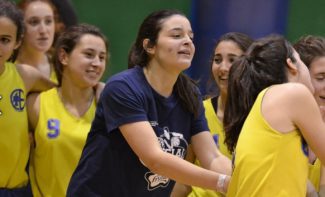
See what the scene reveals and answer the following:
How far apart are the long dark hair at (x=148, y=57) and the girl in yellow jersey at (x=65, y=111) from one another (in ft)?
1.90

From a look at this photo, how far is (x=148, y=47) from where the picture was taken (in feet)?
8.84

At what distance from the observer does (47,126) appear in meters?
3.18

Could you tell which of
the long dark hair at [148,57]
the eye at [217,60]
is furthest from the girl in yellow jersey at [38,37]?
the long dark hair at [148,57]

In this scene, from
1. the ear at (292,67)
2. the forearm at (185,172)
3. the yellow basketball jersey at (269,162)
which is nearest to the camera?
the yellow basketball jersey at (269,162)

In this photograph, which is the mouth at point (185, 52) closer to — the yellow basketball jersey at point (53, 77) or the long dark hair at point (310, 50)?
the long dark hair at point (310, 50)

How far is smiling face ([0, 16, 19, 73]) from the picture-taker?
9.90 ft

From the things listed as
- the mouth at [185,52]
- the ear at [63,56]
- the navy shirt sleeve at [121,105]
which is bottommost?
the ear at [63,56]

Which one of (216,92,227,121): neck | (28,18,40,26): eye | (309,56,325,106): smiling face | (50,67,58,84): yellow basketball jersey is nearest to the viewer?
(309,56,325,106): smiling face

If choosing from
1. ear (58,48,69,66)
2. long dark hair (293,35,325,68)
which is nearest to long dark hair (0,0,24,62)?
ear (58,48,69,66)

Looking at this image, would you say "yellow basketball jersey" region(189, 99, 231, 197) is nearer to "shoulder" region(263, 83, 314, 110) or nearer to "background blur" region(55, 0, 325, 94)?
"background blur" region(55, 0, 325, 94)

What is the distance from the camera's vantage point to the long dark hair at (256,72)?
7.20 feet

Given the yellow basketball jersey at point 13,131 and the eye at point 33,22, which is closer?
the yellow basketball jersey at point 13,131

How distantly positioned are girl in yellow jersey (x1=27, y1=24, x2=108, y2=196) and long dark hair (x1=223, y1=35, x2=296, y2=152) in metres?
1.08

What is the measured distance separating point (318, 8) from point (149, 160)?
245cm
